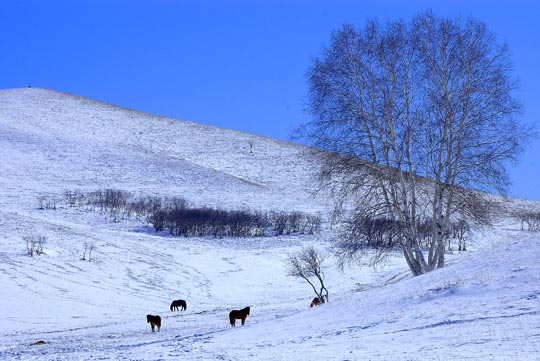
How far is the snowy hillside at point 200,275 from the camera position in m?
10.8

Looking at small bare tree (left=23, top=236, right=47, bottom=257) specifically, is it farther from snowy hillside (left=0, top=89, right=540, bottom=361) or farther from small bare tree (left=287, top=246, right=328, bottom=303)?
small bare tree (left=287, top=246, right=328, bottom=303)

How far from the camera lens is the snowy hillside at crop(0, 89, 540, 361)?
35.5 ft

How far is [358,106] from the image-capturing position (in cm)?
1902

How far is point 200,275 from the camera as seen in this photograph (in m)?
48.1

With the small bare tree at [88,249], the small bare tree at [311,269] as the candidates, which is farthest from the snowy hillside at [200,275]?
the small bare tree at [311,269]

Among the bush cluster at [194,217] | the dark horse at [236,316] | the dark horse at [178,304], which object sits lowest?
the dark horse at [178,304]

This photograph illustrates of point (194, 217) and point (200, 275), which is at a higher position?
point (194, 217)

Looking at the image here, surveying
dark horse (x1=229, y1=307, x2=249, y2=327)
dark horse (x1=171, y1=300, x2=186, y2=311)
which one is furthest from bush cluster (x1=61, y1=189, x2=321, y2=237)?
dark horse (x1=229, y1=307, x2=249, y2=327)

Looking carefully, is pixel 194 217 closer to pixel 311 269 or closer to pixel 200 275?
pixel 200 275

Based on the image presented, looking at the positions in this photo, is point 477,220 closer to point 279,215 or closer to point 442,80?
point 442,80

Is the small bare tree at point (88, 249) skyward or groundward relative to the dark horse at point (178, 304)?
skyward

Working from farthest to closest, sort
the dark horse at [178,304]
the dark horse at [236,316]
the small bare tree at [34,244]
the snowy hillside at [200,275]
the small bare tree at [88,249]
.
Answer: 1. the small bare tree at [88,249]
2. the small bare tree at [34,244]
3. the dark horse at [178,304]
4. the dark horse at [236,316]
5. the snowy hillside at [200,275]

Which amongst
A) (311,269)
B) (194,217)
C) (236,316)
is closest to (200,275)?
(311,269)

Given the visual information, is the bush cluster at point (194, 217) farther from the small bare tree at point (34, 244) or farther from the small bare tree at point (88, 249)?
the small bare tree at point (34, 244)
